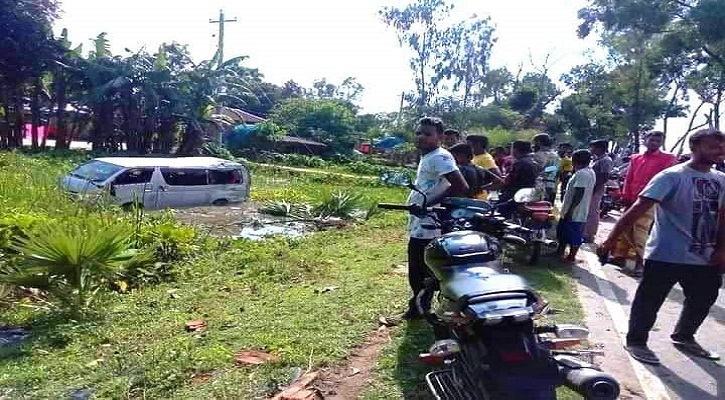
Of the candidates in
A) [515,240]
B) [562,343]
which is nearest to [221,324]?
[515,240]

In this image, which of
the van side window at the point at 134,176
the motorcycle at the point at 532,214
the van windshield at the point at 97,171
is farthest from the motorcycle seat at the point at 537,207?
the van windshield at the point at 97,171

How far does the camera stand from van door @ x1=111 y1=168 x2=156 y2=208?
542 inches

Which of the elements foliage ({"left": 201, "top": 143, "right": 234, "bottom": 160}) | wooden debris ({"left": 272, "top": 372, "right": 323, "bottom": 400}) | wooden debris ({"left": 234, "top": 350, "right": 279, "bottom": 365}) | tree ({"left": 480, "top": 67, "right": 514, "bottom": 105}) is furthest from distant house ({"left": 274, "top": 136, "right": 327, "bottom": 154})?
wooden debris ({"left": 272, "top": 372, "right": 323, "bottom": 400})

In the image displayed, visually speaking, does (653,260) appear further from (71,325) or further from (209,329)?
(71,325)

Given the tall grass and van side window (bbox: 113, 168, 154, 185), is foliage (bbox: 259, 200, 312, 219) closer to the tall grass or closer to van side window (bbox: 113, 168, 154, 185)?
van side window (bbox: 113, 168, 154, 185)

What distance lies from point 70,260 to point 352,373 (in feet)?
9.99

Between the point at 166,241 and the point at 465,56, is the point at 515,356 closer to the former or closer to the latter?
the point at 166,241

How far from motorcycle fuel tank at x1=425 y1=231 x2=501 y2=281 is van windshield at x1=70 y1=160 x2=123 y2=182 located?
1213 cm

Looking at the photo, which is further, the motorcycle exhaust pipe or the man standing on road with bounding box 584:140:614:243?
the man standing on road with bounding box 584:140:614:243

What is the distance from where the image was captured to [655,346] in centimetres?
491

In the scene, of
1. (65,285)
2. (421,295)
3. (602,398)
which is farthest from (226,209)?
(602,398)

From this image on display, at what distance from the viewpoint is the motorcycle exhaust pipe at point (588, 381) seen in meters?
2.66

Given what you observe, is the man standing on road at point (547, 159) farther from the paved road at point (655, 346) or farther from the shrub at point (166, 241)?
the shrub at point (166, 241)

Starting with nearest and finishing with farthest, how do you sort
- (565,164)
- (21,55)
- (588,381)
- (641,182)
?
(588,381), (641,182), (565,164), (21,55)
